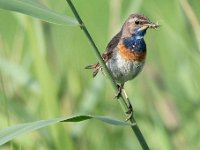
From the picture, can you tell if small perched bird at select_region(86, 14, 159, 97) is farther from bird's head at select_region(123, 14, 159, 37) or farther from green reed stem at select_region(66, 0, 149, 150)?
green reed stem at select_region(66, 0, 149, 150)

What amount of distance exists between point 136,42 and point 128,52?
8cm

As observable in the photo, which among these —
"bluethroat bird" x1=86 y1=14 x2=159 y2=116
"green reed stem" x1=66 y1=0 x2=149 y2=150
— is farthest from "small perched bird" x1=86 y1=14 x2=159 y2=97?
"green reed stem" x1=66 y1=0 x2=149 y2=150

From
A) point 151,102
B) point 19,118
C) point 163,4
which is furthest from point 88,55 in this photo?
point 19,118

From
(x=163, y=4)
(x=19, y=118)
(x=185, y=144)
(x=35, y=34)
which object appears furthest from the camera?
(x=163, y=4)

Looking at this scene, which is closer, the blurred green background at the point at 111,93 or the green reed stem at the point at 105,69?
the green reed stem at the point at 105,69

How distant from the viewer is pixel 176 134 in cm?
386

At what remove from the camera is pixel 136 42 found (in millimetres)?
3451

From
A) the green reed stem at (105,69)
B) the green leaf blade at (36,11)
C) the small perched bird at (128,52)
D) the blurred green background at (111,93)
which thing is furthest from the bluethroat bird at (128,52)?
the green leaf blade at (36,11)

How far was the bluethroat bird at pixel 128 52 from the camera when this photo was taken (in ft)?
10.9

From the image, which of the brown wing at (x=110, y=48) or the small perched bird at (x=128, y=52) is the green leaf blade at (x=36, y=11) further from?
the brown wing at (x=110, y=48)

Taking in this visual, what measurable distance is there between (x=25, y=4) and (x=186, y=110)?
2.03m

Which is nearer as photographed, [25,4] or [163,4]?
[25,4]

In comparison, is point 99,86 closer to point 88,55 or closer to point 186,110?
point 186,110

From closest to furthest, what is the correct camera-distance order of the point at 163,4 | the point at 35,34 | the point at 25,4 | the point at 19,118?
the point at 25,4, the point at 35,34, the point at 19,118, the point at 163,4
